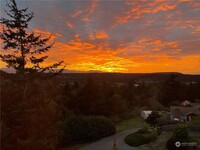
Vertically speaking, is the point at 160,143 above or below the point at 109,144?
above

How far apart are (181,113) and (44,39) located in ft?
94.7

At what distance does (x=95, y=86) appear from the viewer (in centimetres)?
5381

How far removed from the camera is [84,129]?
133 feet

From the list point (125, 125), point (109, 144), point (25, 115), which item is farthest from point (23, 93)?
point (125, 125)

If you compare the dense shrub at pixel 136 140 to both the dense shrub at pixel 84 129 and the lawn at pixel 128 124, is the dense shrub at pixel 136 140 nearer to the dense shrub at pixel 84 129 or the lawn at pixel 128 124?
the dense shrub at pixel 84 129

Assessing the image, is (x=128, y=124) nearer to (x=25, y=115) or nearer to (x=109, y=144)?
(x=109, y=144)

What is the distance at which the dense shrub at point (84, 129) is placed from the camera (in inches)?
1586

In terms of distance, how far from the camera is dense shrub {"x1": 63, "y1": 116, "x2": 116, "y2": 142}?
4028 cm

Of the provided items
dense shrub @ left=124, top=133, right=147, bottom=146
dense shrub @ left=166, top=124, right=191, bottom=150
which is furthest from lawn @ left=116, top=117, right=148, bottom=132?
dense shrub @ left=166, top=124, right=191, bottom=150

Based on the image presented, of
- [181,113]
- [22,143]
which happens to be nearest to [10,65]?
[22,143]

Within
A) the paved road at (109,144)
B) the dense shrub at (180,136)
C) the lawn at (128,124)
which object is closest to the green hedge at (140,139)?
the paved road at (109,144)

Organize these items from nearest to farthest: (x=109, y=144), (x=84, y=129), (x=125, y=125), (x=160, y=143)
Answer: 1. (x=160, y=143)
2. (x=109, y=144)
3. (x=84, y=129)
4. (x=125, y=125)

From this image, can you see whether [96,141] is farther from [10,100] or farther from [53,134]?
[10,100]

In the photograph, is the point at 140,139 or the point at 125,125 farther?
the point at 125,125
